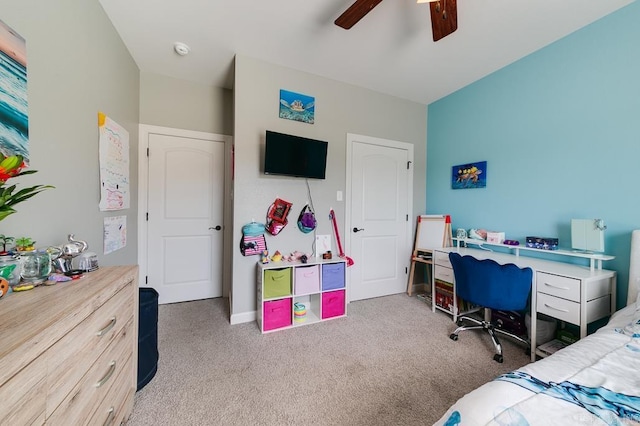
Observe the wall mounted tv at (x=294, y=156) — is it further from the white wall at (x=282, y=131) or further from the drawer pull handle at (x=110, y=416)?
the drawer pull handle at (x=110, y=416)

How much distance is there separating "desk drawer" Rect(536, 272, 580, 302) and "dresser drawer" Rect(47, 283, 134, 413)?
276cm

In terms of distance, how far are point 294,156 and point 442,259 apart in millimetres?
2002

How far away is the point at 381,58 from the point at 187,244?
119 inches

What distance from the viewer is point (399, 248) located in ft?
10.7

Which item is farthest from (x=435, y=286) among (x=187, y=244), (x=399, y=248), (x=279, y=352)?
(x=187, y=244)

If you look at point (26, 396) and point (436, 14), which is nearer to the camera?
point (26, 396)

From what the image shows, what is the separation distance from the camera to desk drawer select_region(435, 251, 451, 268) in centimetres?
259

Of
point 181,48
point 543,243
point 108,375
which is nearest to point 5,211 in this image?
point 108,375

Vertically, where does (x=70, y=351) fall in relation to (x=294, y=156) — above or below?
below

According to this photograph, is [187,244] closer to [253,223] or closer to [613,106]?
[253,223]

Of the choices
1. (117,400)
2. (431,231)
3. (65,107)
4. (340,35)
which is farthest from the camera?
(431,231)

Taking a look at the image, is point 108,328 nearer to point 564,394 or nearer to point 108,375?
point 108,375

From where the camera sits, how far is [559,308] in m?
1.73

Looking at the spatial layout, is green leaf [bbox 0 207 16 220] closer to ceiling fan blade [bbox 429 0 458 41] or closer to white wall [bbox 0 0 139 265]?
white wall [bbox 0 0 139 265]
